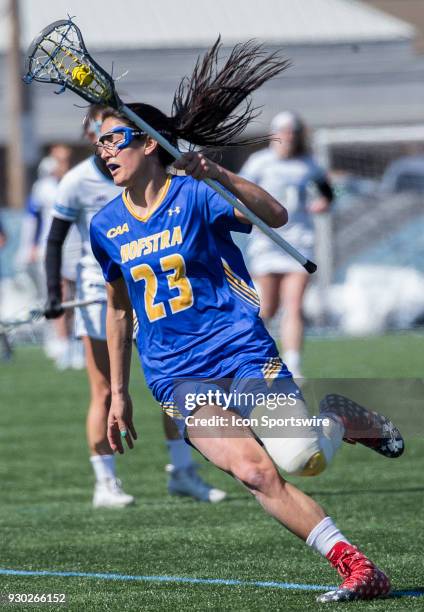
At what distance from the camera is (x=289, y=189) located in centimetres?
1294

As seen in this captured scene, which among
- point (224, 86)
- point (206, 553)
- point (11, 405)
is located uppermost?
point (224, 86)

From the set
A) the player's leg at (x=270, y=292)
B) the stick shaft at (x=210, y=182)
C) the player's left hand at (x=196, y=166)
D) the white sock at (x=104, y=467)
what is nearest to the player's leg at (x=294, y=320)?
the player's leg at (x=270, y=292)

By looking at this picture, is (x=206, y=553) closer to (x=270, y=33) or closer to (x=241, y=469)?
(x=241, y=469)

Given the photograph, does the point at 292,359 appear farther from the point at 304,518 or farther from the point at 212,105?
the point at 304,518

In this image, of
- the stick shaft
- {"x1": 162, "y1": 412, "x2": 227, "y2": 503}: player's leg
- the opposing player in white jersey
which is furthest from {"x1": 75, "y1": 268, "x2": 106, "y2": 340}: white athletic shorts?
the stick shaft

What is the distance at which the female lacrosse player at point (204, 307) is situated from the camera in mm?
5266

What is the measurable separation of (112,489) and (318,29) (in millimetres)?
26641

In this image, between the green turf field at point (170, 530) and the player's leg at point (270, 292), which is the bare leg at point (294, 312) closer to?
the player's leg at point (270, 292)

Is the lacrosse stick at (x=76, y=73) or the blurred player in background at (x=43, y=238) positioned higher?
the lacrosse stick at (x=76, y=73)

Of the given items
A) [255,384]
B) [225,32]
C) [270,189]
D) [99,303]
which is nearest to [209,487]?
[99,303]

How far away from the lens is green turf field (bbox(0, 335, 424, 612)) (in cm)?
565

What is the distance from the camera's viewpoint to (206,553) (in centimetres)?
652

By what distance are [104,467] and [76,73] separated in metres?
3.19

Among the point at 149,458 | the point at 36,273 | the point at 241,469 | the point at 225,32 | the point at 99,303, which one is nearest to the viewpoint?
the point at 241,469
